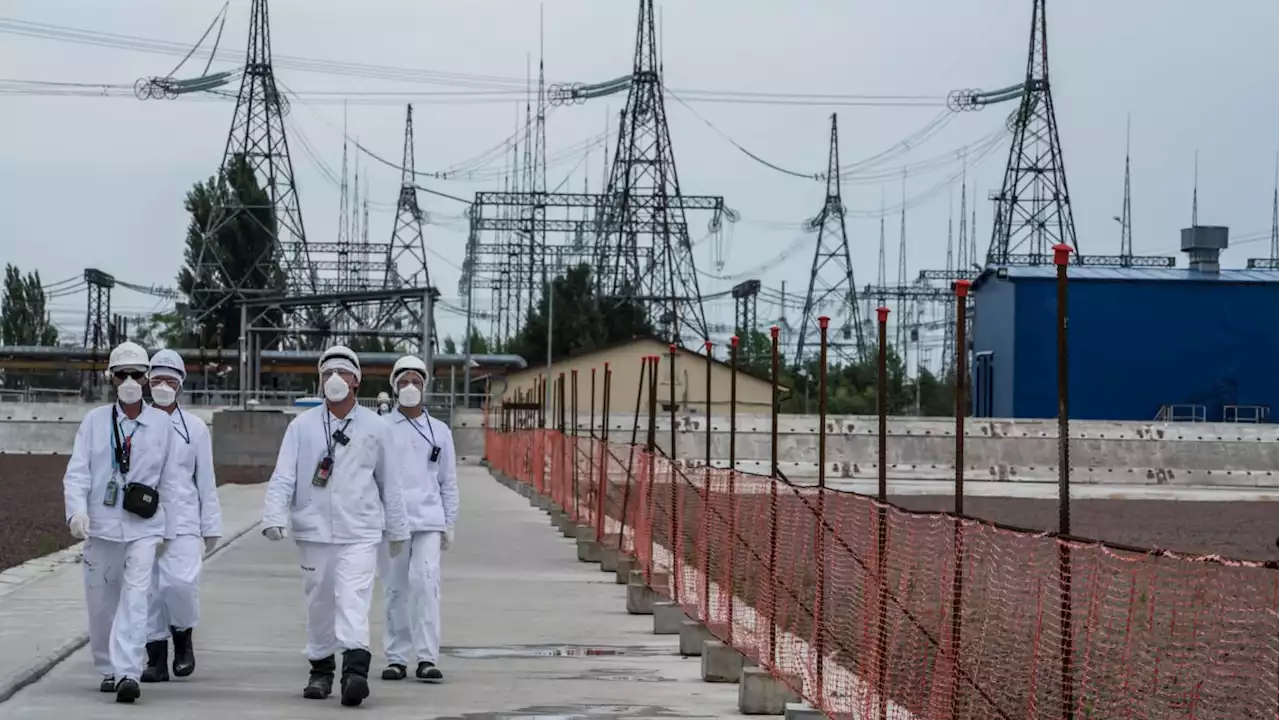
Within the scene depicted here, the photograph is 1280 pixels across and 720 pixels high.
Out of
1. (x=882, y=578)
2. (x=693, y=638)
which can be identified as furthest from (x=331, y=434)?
(x=693, y=638)

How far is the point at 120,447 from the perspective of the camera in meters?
11.8

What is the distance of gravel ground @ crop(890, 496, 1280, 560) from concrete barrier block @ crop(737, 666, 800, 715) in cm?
1441

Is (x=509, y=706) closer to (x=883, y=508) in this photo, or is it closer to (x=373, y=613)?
(x=883, y=508)

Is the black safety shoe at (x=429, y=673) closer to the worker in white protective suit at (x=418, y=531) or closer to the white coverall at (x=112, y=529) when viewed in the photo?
the worker in white protective suit at (x=418, y=531)

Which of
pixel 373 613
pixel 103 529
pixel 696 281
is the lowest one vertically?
pixel 373 613

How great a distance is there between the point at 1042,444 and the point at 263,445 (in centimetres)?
2303

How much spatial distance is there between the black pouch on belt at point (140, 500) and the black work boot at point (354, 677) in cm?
150

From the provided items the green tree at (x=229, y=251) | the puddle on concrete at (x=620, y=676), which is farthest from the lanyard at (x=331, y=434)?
the green tree at (x=229, y=251)

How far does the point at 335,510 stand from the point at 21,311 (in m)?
127

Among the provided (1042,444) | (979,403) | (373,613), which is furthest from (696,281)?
(373,613)

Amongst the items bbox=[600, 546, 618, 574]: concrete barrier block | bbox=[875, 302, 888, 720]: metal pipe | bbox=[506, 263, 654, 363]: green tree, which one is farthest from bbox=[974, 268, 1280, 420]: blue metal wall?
bbox=[875, 302, 888, 720]: metal pipe

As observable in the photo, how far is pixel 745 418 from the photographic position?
5606 cm

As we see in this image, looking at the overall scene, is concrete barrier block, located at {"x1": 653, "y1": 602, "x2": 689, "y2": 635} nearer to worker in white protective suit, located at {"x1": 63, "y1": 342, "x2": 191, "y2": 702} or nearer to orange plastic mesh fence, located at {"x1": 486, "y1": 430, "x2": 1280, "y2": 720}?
orange plastic mesh fence, located at {"x1": 486, "y1": 430, "x2": 1280, "y2": 720}

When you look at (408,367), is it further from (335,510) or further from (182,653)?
(182,653)
